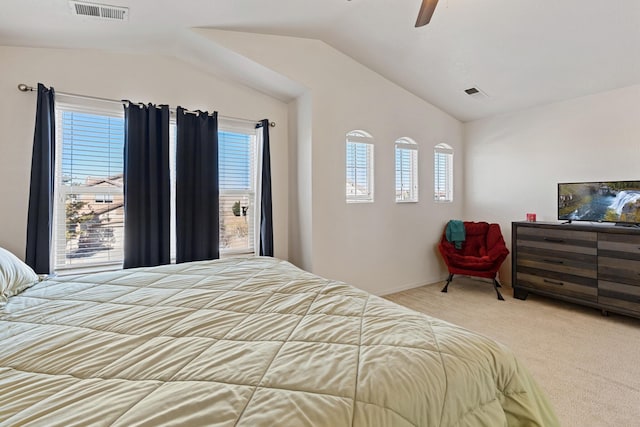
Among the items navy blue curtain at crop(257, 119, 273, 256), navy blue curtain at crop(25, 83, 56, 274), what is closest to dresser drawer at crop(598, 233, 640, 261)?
navy blue curtain at crop(257, 119, 273, 256)

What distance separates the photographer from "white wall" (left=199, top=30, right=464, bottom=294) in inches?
128

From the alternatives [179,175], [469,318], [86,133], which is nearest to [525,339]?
[469,318]

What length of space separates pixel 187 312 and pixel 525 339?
278cm

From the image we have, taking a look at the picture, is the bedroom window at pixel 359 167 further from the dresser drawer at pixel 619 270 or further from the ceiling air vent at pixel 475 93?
the dresser drawer at pixel 619 270

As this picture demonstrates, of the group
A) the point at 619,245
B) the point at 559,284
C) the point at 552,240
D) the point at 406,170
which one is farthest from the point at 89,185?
the point at 619,245

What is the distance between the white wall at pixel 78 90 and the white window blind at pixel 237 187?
9.2 inches

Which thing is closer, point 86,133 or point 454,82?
point 86,133

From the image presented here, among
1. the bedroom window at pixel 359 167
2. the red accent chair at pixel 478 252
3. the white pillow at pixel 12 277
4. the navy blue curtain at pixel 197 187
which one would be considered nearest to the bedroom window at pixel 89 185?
the navy blue curtain at pixel 197 187

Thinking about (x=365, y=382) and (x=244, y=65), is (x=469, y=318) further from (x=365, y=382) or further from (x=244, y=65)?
(x=244, y=65)

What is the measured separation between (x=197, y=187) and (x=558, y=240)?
3.93 meters

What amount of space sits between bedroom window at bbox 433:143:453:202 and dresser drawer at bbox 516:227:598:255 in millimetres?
1137

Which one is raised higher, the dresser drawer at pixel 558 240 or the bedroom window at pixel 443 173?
the bedroom window at pixel 443 173

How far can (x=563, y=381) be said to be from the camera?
2012mm

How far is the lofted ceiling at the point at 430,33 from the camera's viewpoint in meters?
2.33
